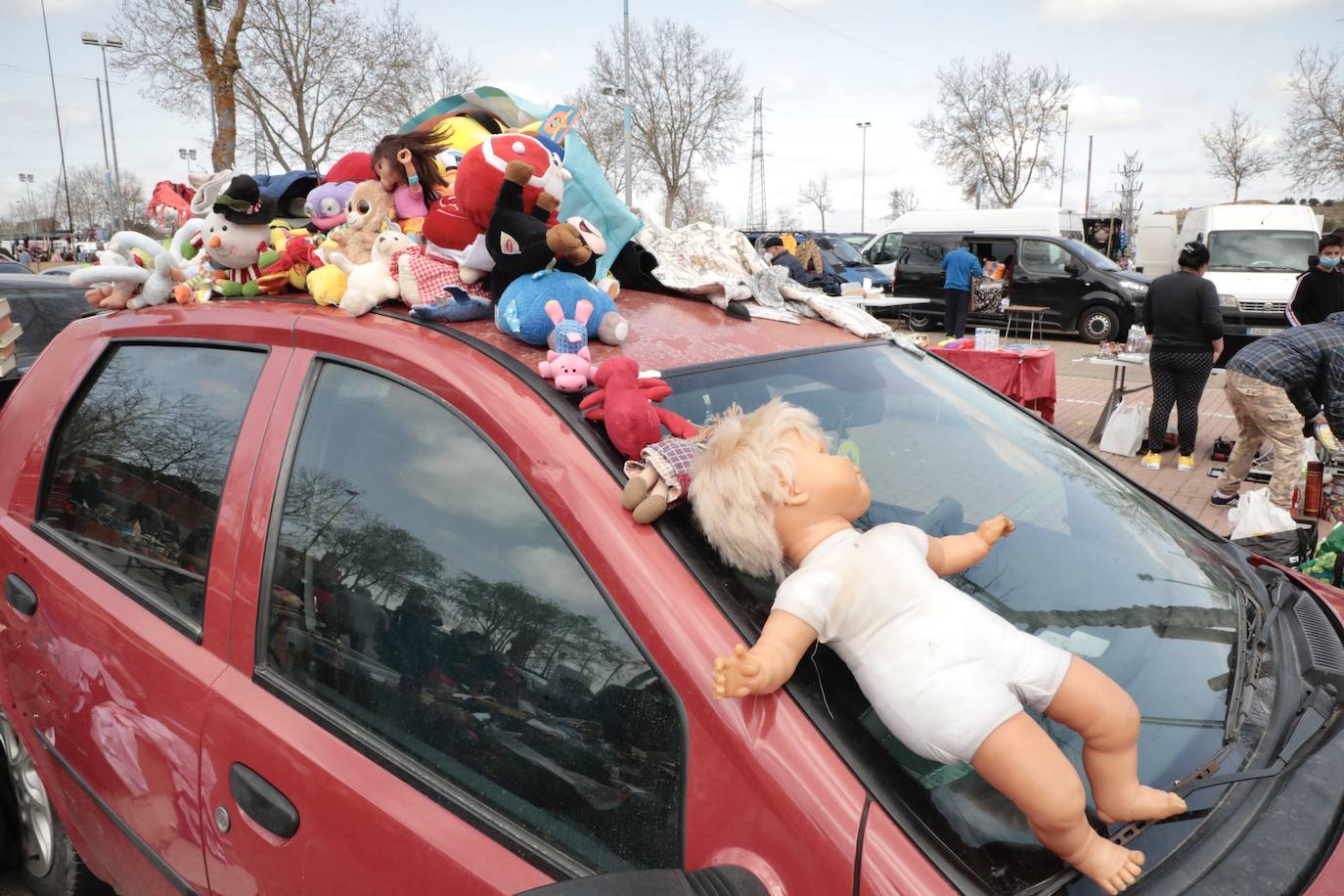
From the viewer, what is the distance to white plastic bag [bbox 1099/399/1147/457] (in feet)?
26.5

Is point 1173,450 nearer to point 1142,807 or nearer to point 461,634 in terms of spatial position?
point 1142,807

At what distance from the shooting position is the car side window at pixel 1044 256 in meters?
16.5

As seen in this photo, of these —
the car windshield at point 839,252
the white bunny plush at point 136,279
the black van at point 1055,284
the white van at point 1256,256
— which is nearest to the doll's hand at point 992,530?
the white bunny plush at point 136,279

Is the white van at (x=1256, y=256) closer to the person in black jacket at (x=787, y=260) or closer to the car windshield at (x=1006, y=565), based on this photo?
the person in black jacket at (x=787, y=260)

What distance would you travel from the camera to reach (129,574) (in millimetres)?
1930

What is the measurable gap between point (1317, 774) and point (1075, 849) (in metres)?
0.51

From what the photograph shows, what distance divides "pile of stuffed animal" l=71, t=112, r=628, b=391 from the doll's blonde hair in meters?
0.31

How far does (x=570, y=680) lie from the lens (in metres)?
1.29

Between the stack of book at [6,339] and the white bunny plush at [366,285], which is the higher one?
the white bunny plush at [366,285]

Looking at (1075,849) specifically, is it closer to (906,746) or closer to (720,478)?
(906,746)

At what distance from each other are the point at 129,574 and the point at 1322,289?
387 inches

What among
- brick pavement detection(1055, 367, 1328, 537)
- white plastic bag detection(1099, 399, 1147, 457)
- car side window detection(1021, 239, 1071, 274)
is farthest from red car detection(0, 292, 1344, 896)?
car side window detection(1021, 239, 1071, 274)

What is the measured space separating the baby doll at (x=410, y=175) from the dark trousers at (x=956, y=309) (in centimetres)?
1270

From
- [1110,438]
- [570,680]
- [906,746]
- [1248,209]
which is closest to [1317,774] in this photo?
[906,746]
